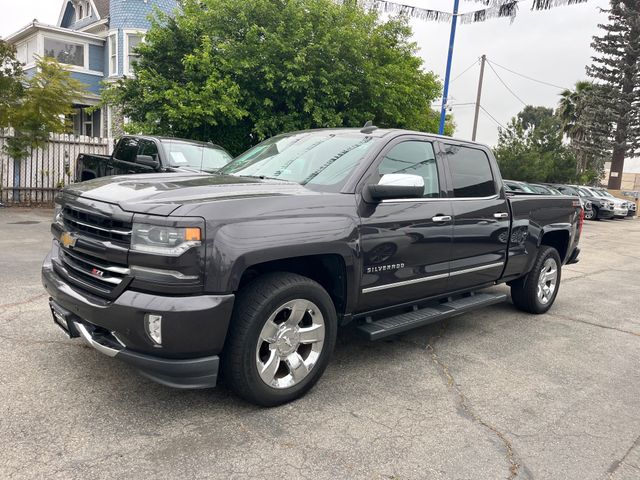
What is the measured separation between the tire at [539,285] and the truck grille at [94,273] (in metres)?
4.47

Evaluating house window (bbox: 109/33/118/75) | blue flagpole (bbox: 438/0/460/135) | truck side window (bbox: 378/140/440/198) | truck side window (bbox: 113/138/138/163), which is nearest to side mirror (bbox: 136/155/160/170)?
truck side window (bbox: 113/138/138/163)

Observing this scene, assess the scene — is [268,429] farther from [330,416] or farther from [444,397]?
[444,397]

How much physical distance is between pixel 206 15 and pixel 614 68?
33.5 meters

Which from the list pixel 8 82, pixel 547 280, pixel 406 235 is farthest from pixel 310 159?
pixel 8 82

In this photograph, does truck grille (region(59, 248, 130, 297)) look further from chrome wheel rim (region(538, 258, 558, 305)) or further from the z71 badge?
chrome wheel rim (region(538, 258, 558, 305))

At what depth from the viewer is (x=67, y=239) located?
11.1 feet

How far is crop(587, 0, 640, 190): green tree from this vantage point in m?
35.1

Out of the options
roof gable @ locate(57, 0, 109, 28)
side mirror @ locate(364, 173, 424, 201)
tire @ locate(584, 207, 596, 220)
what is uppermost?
roof gable @ locate(57, 0, 109, 28)

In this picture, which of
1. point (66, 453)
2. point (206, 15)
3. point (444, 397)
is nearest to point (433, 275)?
point (444, 397)

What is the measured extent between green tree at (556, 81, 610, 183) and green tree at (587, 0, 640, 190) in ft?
1.41

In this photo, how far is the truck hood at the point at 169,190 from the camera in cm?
296

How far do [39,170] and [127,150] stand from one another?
6187mm

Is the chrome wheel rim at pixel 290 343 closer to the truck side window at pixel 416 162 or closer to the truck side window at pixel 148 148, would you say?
the truck side window at pixel 416 162

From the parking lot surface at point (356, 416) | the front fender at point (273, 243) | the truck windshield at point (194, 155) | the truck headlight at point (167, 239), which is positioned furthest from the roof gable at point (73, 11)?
the truck headlight at point (167, 239)
